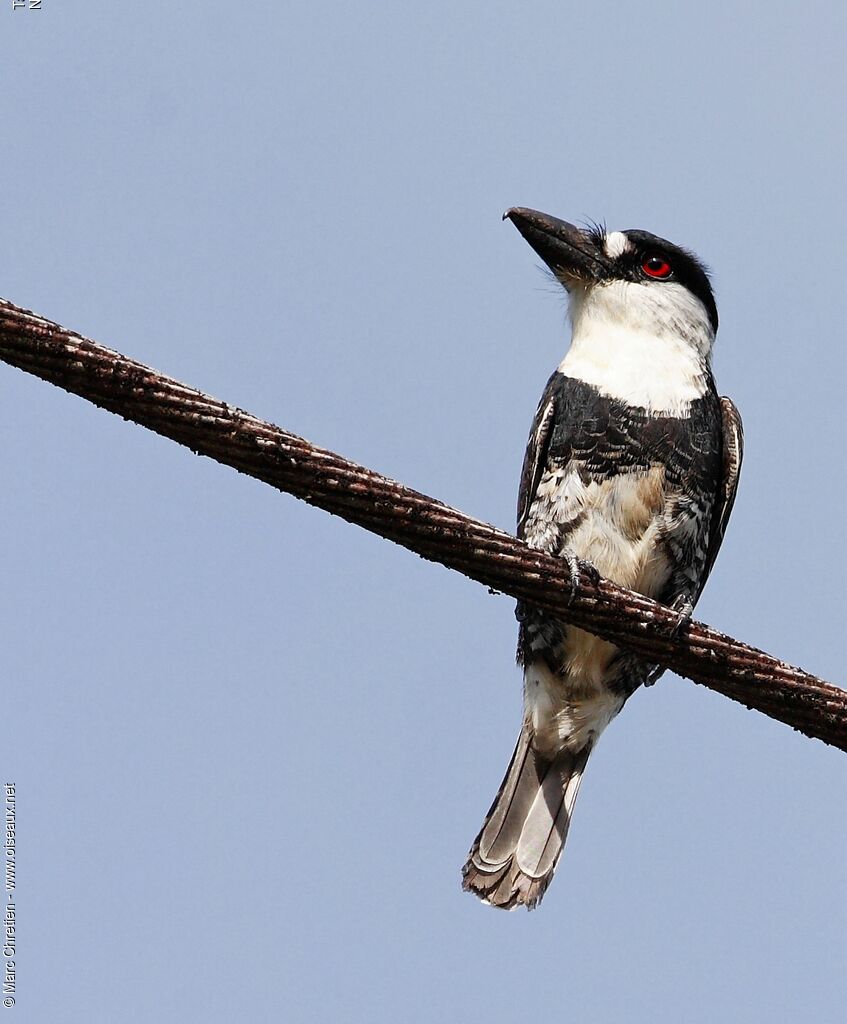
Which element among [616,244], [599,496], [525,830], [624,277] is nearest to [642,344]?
[624,277]

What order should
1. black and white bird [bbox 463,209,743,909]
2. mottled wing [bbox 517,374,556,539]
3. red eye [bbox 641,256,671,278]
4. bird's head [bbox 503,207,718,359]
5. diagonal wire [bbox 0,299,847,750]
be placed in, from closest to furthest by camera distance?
diagonal wire [bbox 0,299,847,750], black and white bird [bbox 463,209,743,909], mottled wing [bbox 517,374,556,539], bird's head [bbox 503,207,718,359], red eye [bbox 641,256,671,278]

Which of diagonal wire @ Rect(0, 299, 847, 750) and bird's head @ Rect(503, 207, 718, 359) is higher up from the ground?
bird's head @ Rect(503, 207, 718, 359)

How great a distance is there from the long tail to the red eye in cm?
158

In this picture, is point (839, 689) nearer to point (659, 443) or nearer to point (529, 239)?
point (659, 443)

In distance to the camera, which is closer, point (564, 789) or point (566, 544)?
point (566, 544)

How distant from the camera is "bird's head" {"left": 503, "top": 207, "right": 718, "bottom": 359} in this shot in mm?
4871

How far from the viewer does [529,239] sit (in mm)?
4973

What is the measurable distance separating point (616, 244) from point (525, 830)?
1990 mm

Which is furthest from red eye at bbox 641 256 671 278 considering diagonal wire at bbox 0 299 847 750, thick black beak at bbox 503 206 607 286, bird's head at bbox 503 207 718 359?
diagonal wire at bbox 0 299 847 750

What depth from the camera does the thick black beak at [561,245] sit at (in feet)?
16.3

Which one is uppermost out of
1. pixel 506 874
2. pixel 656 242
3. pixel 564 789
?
pixel 656 242

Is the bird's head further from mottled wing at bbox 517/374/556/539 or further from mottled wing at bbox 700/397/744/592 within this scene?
mottled wing at bbox 517/374/556/539

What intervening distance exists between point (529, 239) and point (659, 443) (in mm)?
1001

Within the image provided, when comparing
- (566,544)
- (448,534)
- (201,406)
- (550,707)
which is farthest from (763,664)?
(550,707)
